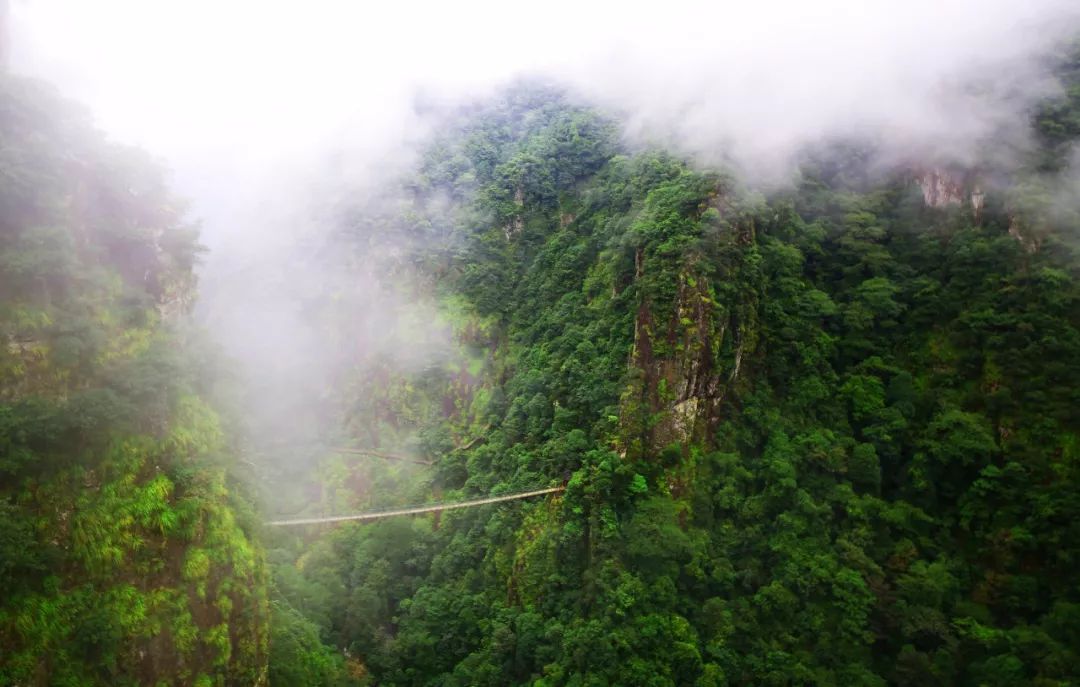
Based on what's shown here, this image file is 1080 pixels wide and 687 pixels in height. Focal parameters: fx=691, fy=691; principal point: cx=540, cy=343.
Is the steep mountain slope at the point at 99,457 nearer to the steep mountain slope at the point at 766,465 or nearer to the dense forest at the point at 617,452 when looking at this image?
the dense forest at the point at 617,452

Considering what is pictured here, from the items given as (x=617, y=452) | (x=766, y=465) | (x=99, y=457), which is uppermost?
(x=617, y=452)

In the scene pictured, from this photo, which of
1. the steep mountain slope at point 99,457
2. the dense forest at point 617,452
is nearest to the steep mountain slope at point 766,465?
the dense forest at point 617,452

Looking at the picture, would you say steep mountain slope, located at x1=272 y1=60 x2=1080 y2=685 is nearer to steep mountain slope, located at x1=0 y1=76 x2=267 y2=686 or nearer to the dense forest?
the dense forest

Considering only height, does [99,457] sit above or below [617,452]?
below

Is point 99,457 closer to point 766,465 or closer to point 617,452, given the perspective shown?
point 617,452

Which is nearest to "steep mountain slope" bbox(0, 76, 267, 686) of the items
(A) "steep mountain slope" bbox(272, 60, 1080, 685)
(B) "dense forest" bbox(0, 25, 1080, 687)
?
(B) "dense forest" bbox(0, 25, 1080, 687)

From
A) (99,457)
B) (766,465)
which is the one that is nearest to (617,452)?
(766,465)

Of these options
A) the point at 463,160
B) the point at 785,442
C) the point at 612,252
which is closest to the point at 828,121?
the point at 612,252
